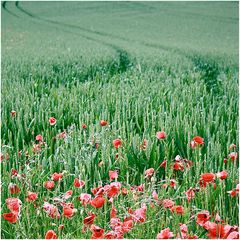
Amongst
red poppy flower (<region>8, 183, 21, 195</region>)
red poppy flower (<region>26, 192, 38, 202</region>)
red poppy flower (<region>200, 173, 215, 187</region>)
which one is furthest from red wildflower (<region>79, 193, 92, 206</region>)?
red poppy flower (<region>200, 173, 215, 187</region>)

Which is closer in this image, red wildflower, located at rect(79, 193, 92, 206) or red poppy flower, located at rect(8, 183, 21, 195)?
red wildflower, located at rect(79, 193, 92, 206)

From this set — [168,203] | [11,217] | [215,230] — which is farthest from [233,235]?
[11,217]

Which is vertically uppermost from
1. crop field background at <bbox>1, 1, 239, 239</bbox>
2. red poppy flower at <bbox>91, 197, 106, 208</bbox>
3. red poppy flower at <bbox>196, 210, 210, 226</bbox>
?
red poppy flower at <bbox>91, 197, 106, 208</bbox>

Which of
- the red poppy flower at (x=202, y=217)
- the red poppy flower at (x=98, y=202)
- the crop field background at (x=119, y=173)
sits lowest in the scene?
the crop field background at (x=119, y=173)

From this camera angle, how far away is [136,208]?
1.86 m

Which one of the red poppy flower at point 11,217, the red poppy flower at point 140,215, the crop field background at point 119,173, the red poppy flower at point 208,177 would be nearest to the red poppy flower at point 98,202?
the crop field background at point 119,173

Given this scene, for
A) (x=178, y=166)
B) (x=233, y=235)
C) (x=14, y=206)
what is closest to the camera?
(x=233, y=235)

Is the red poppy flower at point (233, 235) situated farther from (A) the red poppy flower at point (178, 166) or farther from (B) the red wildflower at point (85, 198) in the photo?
(A) the red poppy flower at point (178, 166)

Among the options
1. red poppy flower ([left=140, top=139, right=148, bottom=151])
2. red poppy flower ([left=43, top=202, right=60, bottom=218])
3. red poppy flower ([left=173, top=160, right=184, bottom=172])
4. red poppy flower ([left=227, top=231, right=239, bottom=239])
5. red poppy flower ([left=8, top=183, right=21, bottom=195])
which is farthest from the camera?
red poppy flower ([left=140, top=139, right=148, bottom=151])

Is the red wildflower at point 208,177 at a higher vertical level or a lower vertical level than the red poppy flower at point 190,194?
higher

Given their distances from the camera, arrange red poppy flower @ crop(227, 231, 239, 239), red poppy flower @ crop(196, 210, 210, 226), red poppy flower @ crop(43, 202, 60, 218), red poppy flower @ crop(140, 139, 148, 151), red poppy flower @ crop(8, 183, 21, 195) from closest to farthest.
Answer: red poppy flower @ crop(227, 231, 239, 239), red poppy flower @ crop(196, 210, 210, 226), red poppy flower @ crop(43, 202, 60, 218), red poppy flower @ crop(8, 183, 21, 195), red poppy flower @ crop(140, 139, 148, 151)

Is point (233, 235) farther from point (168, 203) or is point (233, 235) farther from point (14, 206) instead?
point (14, 206)

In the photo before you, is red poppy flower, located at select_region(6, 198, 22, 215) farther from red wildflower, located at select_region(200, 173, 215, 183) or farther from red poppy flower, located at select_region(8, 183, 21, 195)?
red wildflower, located at select_region(200, 173, 215, 183)

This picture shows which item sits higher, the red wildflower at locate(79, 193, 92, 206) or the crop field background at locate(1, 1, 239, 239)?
the red wildflower at locate(79, 193, 92, 206)
